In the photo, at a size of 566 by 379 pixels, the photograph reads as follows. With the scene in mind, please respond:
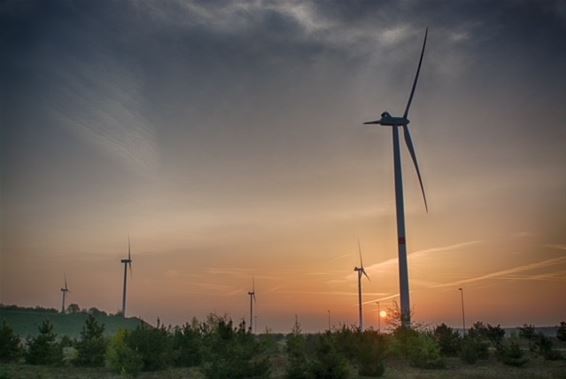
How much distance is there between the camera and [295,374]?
1273 inches

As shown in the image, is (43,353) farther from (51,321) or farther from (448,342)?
(51,321)

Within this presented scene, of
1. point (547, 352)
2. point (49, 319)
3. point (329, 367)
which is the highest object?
point (49, 319)

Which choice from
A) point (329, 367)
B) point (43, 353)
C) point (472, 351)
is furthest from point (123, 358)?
point (472, 351)

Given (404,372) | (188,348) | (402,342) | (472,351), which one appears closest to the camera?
(404,372)

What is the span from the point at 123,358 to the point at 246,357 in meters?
12.0

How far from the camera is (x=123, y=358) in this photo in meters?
39.5

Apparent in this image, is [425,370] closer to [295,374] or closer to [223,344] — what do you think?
[295,374]

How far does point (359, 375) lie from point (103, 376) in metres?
17.6

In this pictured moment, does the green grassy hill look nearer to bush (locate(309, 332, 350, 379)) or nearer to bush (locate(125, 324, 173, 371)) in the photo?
bush (locate(125, 324, 173, 371))

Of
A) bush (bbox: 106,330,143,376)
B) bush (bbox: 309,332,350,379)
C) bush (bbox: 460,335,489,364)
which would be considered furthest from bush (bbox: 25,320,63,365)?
bush (bbox: 460,335,489,364)

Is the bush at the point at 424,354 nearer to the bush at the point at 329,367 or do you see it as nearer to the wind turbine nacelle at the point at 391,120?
the bush at the point at 329,367

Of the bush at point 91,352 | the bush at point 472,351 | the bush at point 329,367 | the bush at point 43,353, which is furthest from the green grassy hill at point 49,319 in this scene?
the bush at point 329,367

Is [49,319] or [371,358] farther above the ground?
[49,319]

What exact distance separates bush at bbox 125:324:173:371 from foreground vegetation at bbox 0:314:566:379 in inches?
2.9
